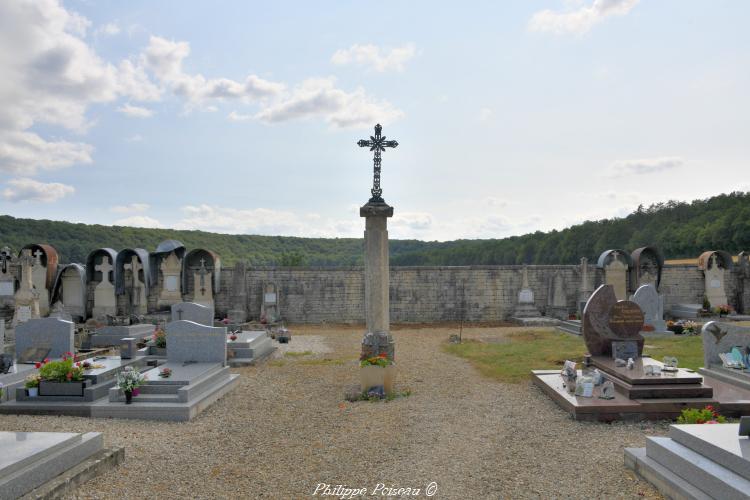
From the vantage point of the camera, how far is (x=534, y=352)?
13031 millimetres

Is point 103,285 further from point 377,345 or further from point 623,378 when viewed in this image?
point 623,378

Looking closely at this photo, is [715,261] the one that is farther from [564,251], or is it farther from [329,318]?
[564,251]

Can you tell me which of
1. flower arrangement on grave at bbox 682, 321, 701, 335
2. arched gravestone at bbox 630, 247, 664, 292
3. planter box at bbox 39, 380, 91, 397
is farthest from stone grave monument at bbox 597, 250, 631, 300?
planter box at bbox 39, 380, 91, 397

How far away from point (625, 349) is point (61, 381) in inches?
394

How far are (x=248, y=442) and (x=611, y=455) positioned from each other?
452 centimetres

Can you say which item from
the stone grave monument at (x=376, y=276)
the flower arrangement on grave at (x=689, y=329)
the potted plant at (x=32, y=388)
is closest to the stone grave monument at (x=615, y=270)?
the flower arrangement on grave at (x=689, y=329)

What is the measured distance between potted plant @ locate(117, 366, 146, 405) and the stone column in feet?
14.1

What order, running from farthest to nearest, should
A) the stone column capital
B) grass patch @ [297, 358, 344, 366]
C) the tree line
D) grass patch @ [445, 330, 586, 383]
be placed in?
1. the tree line
2. grass patch @ [297, 358, 344, 366]
3. grass patch @ [445, 330, 586, 383]
4. the stone column capital

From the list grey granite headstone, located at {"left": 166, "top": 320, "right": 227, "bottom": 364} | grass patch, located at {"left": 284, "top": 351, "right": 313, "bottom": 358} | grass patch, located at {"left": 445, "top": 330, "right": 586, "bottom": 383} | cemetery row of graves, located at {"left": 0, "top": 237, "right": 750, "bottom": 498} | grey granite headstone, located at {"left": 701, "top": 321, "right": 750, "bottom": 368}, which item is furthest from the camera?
grass patch, located at {"left": 284, "top": 351, "right": 313, "bottom": 358}

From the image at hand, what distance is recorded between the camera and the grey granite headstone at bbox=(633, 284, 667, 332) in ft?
49.5

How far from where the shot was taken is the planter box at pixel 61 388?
8.17m

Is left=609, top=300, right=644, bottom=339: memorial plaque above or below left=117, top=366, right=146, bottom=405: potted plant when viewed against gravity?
above

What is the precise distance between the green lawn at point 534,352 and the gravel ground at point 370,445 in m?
1.54

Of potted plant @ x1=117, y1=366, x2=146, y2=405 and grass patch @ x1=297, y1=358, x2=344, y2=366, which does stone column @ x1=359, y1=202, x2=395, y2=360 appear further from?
potted plant @ x1=117, y1=366, x2=146, y2=405
